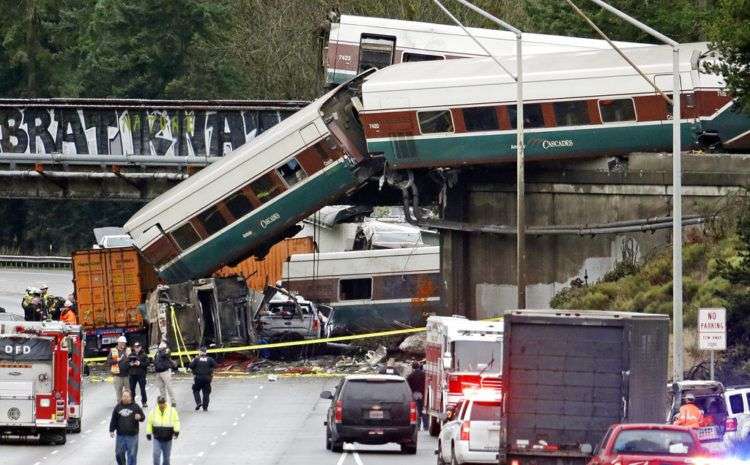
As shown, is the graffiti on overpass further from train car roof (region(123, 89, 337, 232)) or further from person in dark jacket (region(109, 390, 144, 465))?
person in dark jacket (region(109, 390, 144, 465))

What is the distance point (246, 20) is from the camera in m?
89.8

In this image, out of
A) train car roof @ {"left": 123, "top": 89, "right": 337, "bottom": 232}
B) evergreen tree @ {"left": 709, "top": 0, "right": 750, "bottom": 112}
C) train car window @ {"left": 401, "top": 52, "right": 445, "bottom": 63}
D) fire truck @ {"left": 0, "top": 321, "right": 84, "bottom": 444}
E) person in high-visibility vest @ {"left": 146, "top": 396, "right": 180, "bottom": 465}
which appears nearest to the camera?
person in high-visibility vest @ {"left": 146, "top": 396, "right": 180, "bottom": 465}

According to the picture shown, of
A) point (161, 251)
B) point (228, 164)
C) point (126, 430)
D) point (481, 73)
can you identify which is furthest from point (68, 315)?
point (126, 430)

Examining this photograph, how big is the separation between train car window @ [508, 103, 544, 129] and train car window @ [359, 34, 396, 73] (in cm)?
687

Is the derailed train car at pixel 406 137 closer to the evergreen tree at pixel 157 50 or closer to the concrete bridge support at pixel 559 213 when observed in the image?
the concrete bridge support at pixel 559 213

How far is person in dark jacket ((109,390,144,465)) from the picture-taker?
95.9 ft

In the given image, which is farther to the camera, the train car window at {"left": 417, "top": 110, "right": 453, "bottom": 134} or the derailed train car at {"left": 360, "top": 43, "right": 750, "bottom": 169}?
the train car window at {"left": 417, "top": 110, "right": 453, "bottom": 134}

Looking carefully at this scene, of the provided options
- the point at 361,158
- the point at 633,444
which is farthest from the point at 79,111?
the point at 633,444

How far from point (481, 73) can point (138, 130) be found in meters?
13.4

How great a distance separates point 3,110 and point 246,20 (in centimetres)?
3231

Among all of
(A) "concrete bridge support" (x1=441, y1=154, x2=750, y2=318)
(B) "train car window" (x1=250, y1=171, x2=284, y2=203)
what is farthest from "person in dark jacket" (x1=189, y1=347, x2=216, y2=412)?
(A) "concrete bridge support" (x1=441, y1=154, x2=750, y2=318)

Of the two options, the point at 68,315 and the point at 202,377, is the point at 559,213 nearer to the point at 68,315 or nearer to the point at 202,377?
the point at 68,315

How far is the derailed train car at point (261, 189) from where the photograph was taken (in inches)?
1917

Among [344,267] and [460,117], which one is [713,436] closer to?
[460,117]
